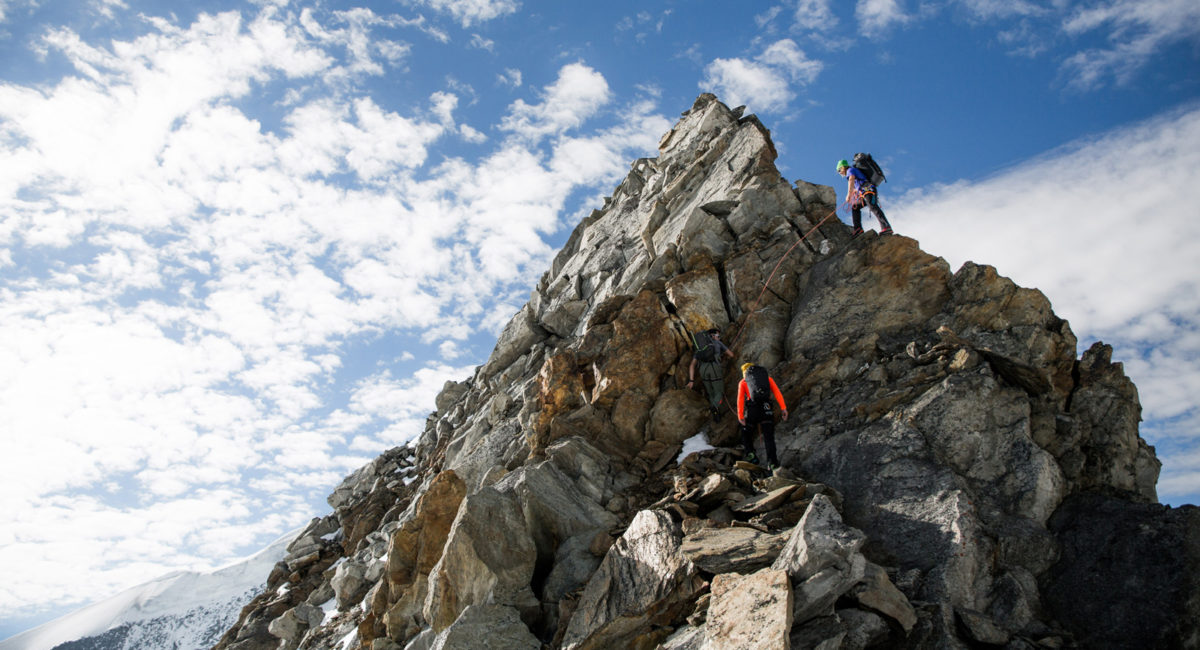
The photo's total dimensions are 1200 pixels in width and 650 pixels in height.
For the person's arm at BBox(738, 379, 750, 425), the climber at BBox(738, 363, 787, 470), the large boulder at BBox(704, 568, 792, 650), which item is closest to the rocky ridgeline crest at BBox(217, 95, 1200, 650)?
the large boulder at BBox(704, 568, 792, 650)

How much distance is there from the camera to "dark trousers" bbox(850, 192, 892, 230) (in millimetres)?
17094

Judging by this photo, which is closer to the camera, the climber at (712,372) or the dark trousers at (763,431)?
the dark trousers at (763,431)

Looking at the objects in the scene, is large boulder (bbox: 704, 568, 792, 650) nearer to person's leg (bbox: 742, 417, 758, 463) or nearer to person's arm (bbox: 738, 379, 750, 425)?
person's leg (bbox: 742, 417, 758, 463)

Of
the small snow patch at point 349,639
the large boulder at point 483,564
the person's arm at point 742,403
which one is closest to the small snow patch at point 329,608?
the small snow patch at point 349,639

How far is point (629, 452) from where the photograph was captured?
1653 cm

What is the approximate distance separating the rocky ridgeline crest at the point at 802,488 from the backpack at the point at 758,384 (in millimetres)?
1174

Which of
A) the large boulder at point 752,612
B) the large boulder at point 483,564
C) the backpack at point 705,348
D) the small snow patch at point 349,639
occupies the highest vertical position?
the backpack at point 705,348

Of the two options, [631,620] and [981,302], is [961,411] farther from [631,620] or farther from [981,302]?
[631,620]

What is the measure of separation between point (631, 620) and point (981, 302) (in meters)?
10.1

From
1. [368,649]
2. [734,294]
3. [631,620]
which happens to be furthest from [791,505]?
[368,649]

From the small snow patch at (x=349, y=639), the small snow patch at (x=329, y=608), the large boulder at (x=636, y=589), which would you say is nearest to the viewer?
the large boulder at (x=636, y=589)

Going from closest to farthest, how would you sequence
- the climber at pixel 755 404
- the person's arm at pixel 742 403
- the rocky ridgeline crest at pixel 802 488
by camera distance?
the rocky ridgeline crest at pixel 802 488, the climber at pixel 755 404, the person's arm at pixel 742 403

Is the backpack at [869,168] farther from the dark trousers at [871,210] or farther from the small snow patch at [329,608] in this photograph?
the small snow patch at [329,608]

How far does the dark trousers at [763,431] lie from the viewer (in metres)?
13.3
